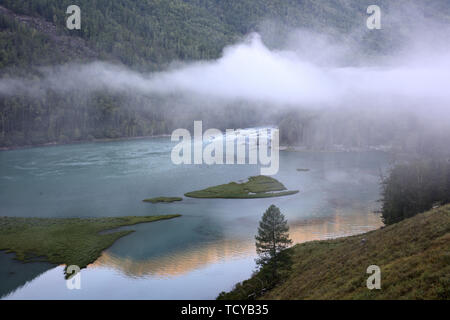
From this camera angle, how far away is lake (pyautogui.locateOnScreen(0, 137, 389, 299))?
38.8m

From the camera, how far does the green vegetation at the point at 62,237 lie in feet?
153

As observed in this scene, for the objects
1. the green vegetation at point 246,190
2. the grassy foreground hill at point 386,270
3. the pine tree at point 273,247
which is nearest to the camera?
the grassy foreground hill at point 386,270

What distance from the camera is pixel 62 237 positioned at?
53.2 meters

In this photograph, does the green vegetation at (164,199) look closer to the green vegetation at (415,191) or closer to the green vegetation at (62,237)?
the green vegetation at (62,237)

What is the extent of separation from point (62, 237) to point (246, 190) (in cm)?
4580

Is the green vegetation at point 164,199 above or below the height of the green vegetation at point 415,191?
below

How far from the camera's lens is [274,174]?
107812mm

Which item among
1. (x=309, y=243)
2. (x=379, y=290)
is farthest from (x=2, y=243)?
(x=379, y=290)

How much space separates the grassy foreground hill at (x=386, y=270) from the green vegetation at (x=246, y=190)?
4192cm

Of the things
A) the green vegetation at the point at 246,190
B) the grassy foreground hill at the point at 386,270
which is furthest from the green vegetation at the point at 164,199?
the grassy foreground hill at the point at 386,270

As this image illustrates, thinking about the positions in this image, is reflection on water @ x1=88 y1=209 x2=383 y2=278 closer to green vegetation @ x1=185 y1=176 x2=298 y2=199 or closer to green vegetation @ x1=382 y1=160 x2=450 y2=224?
green vegetation @ x1=382 y1=160 x2=450 y2=224

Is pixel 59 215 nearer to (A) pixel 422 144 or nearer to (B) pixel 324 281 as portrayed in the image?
(B) pixel 324 281
